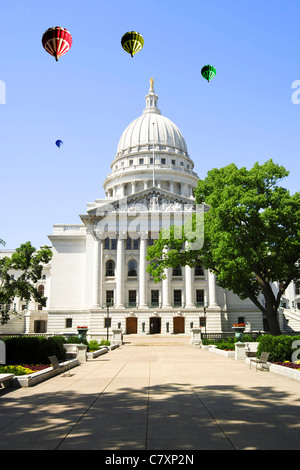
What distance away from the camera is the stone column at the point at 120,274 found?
59.9m

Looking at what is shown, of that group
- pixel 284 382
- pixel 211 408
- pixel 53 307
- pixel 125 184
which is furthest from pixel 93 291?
pixel 211 408

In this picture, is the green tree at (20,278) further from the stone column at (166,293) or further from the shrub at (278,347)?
the shrub at (278,347)

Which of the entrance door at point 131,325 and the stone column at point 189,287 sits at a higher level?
the stone column at point 189,287

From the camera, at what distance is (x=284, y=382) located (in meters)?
14.5

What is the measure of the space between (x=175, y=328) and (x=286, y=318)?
19.3m

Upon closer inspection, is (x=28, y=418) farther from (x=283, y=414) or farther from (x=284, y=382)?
(x=284, y=382)

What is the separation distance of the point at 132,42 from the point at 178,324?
153 ft

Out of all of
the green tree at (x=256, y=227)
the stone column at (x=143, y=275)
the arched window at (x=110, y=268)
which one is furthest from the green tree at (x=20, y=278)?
the green tree at (x=256, y=227)

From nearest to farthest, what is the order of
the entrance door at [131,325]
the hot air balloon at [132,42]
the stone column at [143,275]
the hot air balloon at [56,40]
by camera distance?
1. the hot air balloon at [56,40]
2. the hot air balloon at [132,42]
3. the entrance door at [131,325]
4. the stone column at [143,275]

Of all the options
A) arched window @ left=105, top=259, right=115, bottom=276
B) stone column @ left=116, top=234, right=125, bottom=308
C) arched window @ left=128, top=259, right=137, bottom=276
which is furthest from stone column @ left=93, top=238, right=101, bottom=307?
arched window @ left=128, top=259, right=137, bottom=276

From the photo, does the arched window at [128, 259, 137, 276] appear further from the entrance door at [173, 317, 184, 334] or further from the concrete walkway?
the concrete walkway

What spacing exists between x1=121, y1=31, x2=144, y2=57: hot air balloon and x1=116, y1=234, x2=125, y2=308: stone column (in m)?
44.1

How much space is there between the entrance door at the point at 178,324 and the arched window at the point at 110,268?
1211 centimetres

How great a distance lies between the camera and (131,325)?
2328 inches
